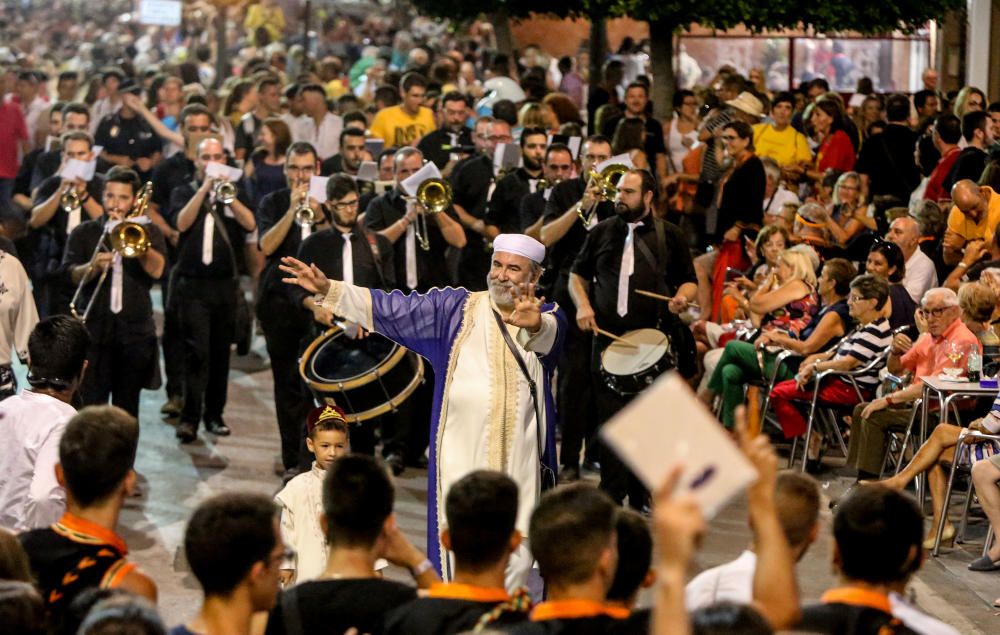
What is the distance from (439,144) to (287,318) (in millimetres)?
3592

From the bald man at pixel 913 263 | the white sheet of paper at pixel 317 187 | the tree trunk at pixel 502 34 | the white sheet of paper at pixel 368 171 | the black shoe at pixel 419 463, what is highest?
the tree trunk at pixel 502 34

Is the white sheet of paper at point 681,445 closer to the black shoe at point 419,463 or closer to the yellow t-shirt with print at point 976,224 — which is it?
the black shoe at point 419,463

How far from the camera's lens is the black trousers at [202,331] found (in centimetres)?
1168

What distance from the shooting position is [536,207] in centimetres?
1172

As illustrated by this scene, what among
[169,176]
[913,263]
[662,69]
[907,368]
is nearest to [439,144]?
[169,176]

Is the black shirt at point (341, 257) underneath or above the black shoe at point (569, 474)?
above

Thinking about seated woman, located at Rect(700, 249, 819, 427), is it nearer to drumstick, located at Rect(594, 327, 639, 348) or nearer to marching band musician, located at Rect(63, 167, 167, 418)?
drumstick, located at Rect(594, 327, 639, 348)

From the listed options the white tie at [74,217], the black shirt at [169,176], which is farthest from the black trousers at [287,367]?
the black shirt at [169,176]

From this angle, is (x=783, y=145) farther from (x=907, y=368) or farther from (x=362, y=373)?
(x=362, y=373)

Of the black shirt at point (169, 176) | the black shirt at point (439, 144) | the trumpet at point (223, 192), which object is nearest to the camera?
the trumpet at point (223, 192)

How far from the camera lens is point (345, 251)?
1042 centimetres

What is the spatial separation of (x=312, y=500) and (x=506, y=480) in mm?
Answer: 2402

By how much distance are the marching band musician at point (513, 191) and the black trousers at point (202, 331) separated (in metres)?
1.89

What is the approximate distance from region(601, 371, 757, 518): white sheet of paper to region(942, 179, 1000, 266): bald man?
871 cm
